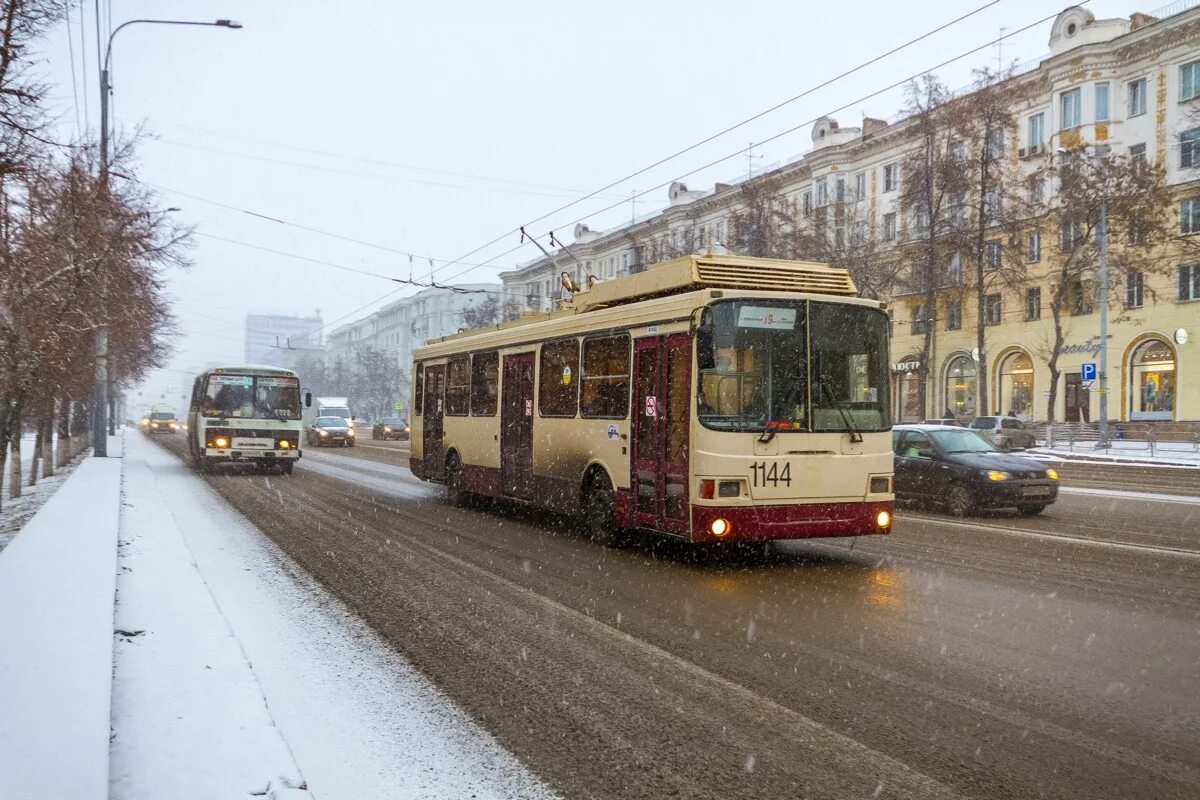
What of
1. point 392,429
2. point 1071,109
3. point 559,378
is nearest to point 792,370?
point 559,378

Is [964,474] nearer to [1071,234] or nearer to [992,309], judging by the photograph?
[1071,234]

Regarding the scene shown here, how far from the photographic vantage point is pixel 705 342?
9305mm

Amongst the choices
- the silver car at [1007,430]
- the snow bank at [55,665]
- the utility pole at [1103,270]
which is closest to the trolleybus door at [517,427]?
the snow bank at [55,665]

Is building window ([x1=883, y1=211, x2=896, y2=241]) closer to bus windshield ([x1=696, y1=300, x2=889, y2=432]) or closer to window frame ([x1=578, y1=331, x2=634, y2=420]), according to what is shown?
window frame ([x1=578, y1=331, x2=634, y2=420])

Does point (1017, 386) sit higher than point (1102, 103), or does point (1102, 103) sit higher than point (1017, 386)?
point (1102, 103)

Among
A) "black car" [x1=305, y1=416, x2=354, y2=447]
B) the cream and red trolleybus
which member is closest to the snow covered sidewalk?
the cream and red trolleybus

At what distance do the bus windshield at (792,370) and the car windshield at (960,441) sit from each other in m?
6.92

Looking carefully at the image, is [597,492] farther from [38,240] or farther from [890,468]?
[38,240]

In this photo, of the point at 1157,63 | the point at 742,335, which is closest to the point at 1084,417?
the point at 1157,63

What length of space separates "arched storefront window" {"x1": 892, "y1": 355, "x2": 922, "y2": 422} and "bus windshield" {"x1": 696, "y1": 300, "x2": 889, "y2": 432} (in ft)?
148

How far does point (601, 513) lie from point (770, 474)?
266 cm

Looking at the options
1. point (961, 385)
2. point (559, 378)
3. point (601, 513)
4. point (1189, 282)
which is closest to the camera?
point (601, 513)

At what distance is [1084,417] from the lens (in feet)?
150

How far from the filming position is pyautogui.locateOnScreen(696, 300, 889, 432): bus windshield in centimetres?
960
